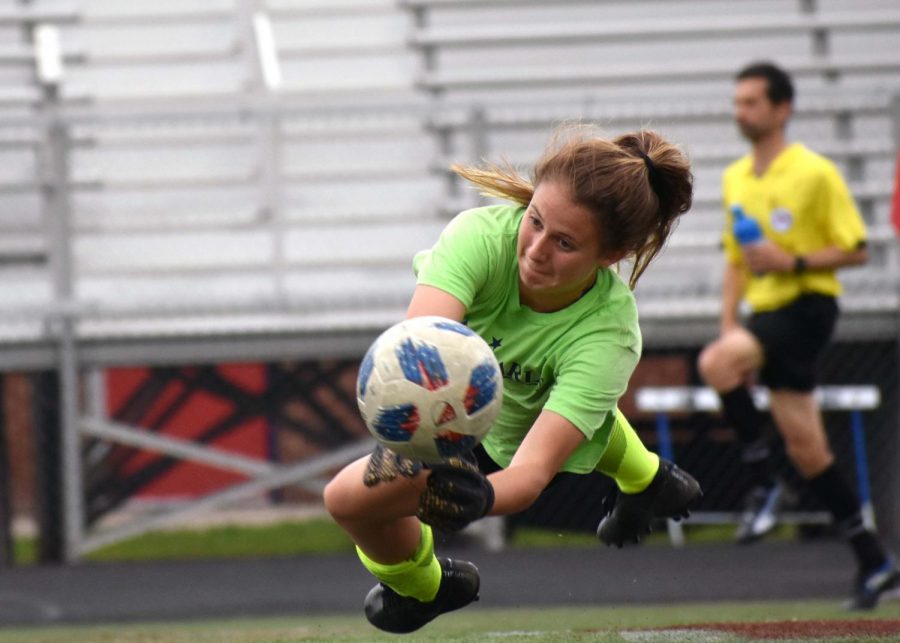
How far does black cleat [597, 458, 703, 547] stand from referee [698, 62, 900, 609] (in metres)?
1.97

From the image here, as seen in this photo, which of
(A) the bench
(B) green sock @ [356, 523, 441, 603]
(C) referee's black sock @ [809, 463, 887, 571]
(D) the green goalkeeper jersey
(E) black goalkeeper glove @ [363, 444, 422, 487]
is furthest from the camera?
(A) the bench

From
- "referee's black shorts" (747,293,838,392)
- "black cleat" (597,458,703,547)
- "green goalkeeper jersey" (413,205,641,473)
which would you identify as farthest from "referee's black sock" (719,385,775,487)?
"green goalkeeper jersey" (413,205,641,473)

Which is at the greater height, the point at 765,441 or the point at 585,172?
the point at 585,172

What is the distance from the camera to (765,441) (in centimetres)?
747

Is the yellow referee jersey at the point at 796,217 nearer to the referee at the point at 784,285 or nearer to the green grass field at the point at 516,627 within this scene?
the referee at the point at 784,285

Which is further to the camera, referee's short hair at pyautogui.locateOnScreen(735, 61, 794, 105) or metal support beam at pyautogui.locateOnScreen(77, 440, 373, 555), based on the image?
metal support beam at pyautogui.locateOnScreen(77, 440, 373, 555)

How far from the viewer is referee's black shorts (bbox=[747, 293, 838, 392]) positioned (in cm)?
712

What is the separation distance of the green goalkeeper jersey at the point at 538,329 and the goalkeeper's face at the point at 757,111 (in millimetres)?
3177

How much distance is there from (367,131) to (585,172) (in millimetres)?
6459

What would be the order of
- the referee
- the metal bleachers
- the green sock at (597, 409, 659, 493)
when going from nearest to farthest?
the green sock at (597, 409, 659, 493) → the referee → the metal bleachers

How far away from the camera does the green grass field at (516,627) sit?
514cm

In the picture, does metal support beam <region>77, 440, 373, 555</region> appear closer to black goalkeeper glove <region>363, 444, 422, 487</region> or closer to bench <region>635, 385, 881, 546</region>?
bench <region>635, 385, 881, 546</region>

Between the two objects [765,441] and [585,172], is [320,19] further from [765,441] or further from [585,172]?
[585,172]

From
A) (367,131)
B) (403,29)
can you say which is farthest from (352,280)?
(403,29)
